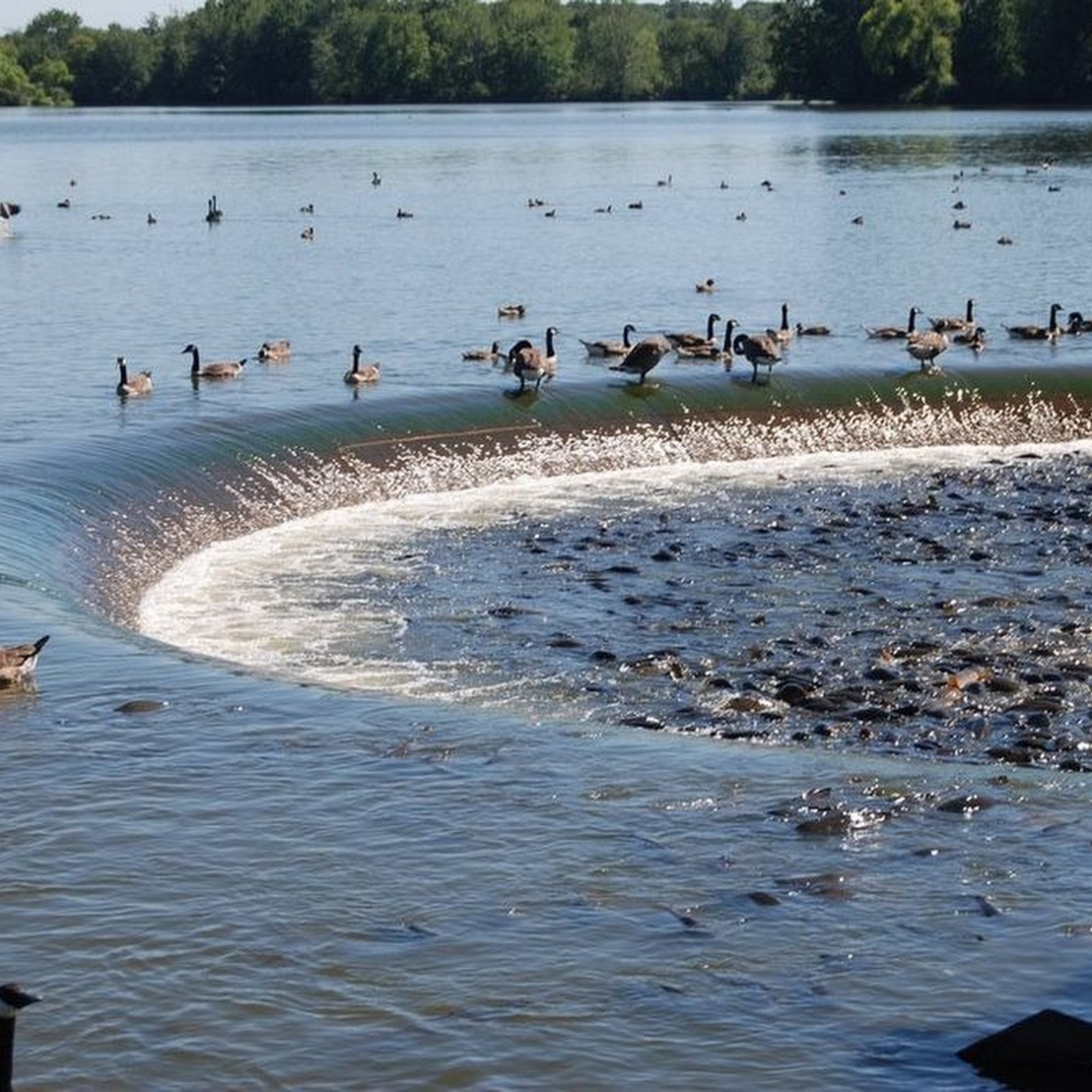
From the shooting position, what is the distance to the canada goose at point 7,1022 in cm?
949

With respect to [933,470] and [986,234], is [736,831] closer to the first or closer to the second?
[933,470]

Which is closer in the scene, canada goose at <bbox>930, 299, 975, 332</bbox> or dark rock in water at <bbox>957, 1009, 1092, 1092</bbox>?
dark rock in water at <bbox>957, 1009, 1092, 1092</bbox>

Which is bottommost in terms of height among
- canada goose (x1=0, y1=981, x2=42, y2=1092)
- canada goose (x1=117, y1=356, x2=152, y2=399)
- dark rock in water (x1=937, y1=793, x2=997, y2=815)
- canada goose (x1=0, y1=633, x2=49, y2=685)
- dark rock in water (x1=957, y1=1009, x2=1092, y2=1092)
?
dark rock in water (x1=957, y1=1009, x2=1092, y2=1092)

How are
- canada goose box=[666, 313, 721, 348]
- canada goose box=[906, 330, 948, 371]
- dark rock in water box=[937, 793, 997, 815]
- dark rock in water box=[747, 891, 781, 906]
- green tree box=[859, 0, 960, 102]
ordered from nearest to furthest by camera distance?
dark rock in water box=[747, 891, 781, 906] → dark rock in water box=[937, 793, 997, 815] → canada goose box=[906, 330, 948, 371] → canada goose box=[666, 313, 721, 348] → green tree box=[859, 0, 960, 102]

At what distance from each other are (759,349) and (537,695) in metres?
16.9

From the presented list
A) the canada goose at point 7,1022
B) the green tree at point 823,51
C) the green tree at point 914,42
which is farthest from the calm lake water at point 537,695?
the green tree at point 823,51

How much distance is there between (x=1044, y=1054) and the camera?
11844mm

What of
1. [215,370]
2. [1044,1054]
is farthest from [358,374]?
[1044,1054]

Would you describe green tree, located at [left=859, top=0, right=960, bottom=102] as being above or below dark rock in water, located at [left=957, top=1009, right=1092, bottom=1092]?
above

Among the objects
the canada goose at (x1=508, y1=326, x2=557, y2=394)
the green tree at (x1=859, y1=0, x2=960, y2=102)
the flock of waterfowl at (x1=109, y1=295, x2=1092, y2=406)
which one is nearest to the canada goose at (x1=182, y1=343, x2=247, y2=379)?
the flock of waterfowl at (x1=109, y1=295, x2=1092, y2=406)

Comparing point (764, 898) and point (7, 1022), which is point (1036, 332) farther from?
point (7, 1022)

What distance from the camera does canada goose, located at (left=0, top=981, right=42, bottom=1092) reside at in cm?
949

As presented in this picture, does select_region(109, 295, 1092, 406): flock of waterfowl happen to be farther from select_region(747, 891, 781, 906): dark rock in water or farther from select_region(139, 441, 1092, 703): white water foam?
select_region(747, 891, 781, 906): dark rock in water

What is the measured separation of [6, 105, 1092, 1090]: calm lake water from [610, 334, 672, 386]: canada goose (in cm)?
99
